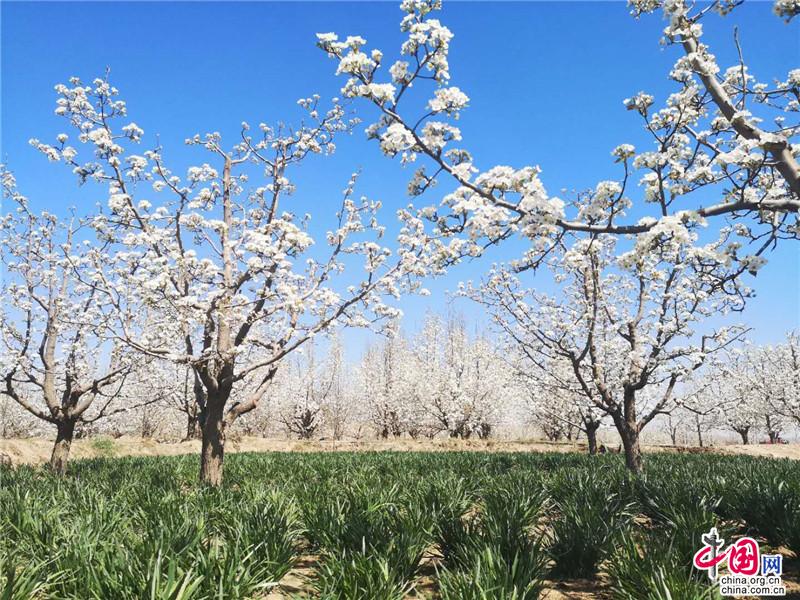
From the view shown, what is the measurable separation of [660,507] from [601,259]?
8.25m

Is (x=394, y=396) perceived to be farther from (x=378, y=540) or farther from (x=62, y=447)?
(x=378, y=540)

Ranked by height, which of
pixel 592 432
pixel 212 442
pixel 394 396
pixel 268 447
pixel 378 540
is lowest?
pixel 268 447

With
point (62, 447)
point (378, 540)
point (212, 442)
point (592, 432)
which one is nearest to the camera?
point (378, 540)

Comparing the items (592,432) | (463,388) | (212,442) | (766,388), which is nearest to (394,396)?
(463,388)

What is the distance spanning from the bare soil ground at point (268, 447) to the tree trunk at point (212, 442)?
39.5ft

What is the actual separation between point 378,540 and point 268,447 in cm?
2501

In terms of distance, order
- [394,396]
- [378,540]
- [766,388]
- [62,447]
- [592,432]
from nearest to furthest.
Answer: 1. [378,540]
2. [62,447]
3. [592,432]
4. [766,388]
5. [394,396]

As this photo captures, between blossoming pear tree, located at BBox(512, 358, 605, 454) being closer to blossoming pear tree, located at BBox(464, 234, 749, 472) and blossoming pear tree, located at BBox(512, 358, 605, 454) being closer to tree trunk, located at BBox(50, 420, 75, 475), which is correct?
blossoming pear tree, located at BBox(464, 234, 749, 472)

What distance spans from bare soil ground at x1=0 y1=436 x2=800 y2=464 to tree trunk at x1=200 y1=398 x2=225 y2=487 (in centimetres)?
1203

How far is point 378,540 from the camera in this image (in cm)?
468

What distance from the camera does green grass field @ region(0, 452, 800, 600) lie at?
12.0 ft

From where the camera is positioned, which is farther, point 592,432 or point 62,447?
point 592,432

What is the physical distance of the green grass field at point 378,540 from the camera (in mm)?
3660

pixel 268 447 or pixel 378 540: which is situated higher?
pixel 378 540
